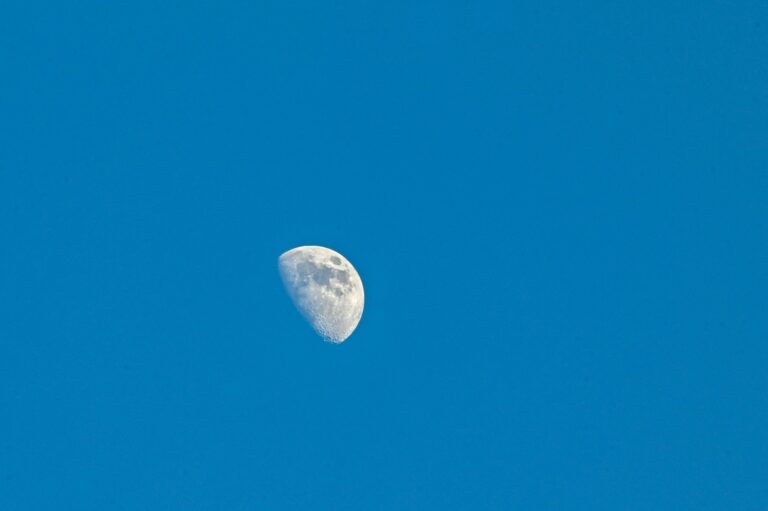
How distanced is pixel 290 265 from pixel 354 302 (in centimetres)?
191

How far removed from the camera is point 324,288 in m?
25.6

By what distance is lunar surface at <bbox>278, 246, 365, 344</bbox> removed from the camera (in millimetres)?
24906

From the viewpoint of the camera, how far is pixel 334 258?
25.9 m

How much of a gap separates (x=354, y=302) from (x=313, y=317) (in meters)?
1.35

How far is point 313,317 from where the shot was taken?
2488 centimetres

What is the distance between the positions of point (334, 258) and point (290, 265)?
1.28 meters

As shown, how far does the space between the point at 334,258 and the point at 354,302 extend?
1245 millimetres

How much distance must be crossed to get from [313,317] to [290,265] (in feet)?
4.75

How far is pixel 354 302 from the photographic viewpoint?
84.4 feet

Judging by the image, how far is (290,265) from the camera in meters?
25.2

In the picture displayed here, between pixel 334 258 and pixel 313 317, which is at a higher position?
pixel 334 258

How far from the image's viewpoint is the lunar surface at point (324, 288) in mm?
24906
